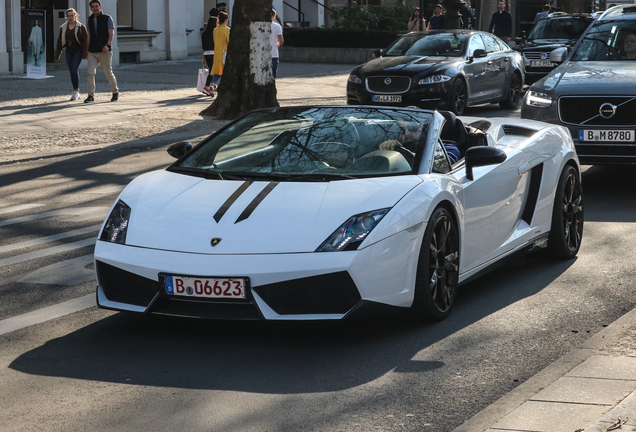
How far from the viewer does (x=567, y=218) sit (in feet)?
24.2

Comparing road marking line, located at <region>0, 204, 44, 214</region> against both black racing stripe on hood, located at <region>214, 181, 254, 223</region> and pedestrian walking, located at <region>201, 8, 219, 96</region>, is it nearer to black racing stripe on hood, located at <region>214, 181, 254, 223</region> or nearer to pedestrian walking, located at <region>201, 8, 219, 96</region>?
black racing stripe on hood, located at <region>214, 181, 254, 223</region>

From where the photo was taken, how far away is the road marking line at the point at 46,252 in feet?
23.6

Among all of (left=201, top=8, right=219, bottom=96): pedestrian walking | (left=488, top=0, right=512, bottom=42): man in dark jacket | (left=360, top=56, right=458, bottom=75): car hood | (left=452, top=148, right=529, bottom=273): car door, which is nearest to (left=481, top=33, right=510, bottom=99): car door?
(left=360, top=56, right=458, bottom=75): car hood

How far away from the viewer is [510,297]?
6.37 m

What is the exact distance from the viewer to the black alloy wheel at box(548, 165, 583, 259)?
7.17 m

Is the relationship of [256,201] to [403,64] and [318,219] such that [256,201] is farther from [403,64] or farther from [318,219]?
[403,64]

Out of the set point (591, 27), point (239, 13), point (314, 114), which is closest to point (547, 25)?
point (239, 13)

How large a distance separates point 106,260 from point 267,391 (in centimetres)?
124

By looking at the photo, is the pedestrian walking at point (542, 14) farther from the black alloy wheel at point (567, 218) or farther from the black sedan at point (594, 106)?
the black alloy wheel at point (567, 218)

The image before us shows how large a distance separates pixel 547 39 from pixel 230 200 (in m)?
20.4

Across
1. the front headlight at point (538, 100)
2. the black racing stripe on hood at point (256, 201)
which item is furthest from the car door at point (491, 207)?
the front headlight at point (538, 100)

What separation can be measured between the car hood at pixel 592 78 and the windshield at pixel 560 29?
13829mm

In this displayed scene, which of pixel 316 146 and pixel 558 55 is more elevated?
pixel 558 55

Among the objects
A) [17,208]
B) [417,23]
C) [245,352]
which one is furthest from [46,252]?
[417,23]
